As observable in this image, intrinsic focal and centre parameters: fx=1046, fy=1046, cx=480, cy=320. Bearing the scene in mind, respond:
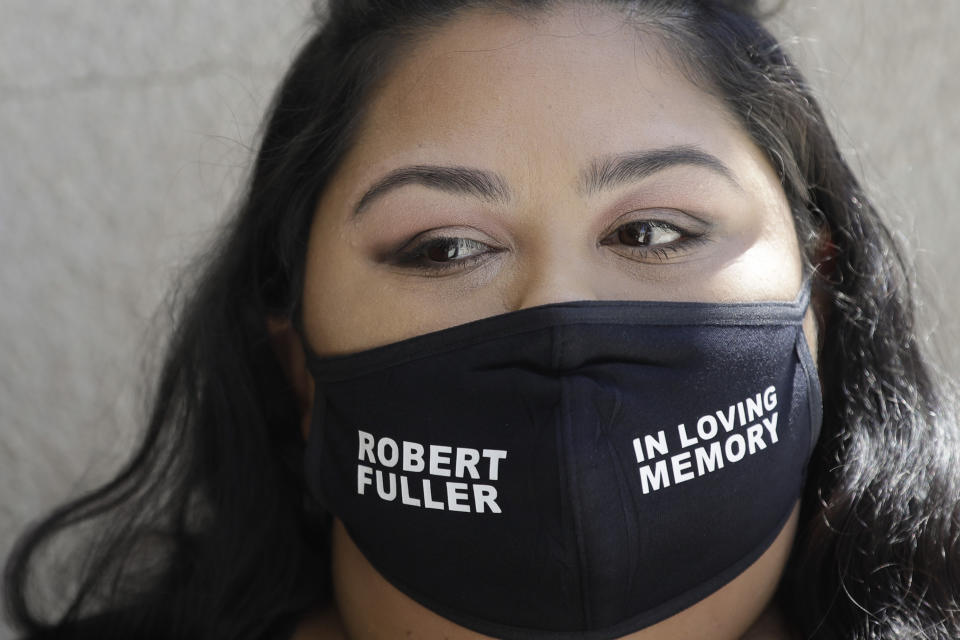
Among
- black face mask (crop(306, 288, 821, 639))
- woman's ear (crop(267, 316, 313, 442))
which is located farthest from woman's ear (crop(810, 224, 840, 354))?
woman's ear (crop(267, 316, 313, 442))

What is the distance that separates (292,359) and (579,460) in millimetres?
788

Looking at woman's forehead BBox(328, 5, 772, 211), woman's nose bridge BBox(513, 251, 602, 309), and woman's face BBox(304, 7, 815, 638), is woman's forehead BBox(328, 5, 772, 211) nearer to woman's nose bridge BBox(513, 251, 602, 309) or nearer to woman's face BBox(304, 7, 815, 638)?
woman's face BBox(304, 7, 815, 638)

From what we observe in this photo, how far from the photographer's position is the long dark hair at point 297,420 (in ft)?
5.64

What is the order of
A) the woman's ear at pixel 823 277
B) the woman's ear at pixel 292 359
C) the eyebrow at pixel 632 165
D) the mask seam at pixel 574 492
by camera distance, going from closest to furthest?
the mask seam at pixel 574 492
the eyebrow at pixel 632 165
the woman's ear at pixel 823 277
the woman's ear at pixel 292 359

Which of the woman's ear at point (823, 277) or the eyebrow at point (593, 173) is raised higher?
the eyebrow at point (593, 173)

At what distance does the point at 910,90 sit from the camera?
2.80 meters

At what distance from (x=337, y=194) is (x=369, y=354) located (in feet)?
1.01

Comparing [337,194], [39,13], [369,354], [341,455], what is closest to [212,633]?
[341,455]

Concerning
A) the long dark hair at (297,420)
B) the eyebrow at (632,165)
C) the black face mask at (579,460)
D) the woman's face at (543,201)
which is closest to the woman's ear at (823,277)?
the long dark hair at (297,420)

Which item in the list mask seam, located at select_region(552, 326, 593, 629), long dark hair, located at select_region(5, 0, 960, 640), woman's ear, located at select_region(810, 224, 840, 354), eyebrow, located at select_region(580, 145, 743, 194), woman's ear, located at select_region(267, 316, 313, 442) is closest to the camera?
mask seam, located at select_region(552, 326, 593, 629)

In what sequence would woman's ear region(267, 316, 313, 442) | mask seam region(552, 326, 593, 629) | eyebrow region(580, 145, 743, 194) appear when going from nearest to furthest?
mask seam region(552, 326, 593, 629) < eyebrow region(580, 145, 743, 194) < woman's ear region(267, 316, 313, 442)

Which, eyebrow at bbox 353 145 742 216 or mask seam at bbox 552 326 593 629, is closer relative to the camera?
mask seam at bbox 552 326 593 629

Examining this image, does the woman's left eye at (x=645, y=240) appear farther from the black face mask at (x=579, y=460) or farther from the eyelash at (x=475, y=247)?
the black face mask at (x=579, y=460)

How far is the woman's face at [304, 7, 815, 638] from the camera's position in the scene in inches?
62.2
